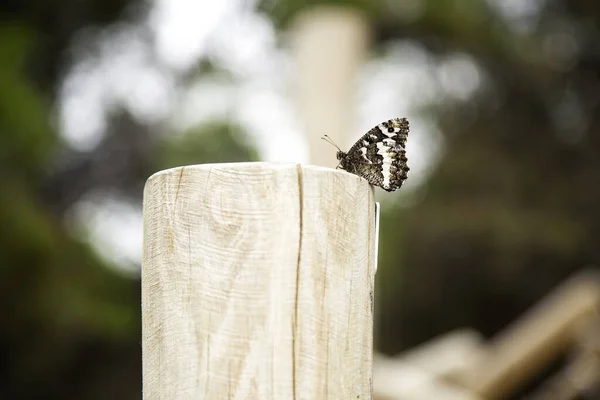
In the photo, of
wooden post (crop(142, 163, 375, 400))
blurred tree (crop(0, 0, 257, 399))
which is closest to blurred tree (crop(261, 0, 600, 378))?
blurred tree (crop(0, 0, 257, 399))

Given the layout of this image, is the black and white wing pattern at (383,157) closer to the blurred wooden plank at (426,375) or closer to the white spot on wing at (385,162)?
the white spot on wing at (385,162)

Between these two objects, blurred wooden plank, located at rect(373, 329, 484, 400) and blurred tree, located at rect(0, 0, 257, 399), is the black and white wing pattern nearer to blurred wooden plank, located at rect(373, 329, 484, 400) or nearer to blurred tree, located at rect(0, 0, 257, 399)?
blurred wooden plank, located at rect(373, 329, 484, 400)

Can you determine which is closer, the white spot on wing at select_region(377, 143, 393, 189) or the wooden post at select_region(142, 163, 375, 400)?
the wooden post at select_region(142, 163, 375, 400)

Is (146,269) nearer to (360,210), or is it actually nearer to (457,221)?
(360,210)

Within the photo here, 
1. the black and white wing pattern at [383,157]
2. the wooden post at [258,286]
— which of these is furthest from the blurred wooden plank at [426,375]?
the wooden post at [258,286]

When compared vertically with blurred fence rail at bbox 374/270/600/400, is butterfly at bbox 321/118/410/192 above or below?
below

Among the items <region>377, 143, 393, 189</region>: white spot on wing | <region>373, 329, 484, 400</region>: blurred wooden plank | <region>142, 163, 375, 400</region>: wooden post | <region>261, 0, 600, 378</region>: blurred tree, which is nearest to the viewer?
<region>142, 163, 375, 400</region>: wooden post
